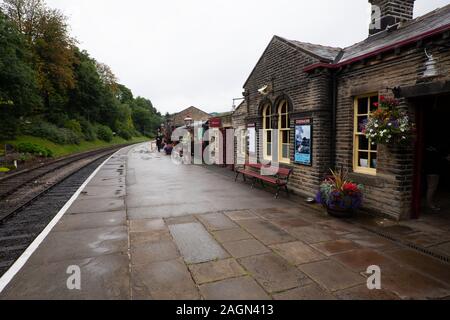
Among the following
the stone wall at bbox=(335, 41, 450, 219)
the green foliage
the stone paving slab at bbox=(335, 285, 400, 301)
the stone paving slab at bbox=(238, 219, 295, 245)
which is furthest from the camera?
the green foliage

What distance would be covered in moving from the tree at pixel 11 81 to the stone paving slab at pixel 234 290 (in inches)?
930

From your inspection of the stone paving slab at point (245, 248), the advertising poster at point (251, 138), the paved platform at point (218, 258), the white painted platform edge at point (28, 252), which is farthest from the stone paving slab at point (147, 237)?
the advertising poster at point (251, 138)

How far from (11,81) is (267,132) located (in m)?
21.8

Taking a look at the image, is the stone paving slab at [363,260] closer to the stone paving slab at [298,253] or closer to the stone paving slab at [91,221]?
the stone paving slab at [298,253]

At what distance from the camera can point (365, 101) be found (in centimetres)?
698

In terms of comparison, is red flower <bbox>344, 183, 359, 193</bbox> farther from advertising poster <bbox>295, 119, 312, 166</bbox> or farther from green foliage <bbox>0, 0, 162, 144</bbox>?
green foliage <bbox>0, 0, 162, 144</bbox>

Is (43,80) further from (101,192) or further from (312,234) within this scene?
(312,234)

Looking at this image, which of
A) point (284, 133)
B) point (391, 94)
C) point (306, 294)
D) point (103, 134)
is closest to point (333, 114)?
point (391, 94)

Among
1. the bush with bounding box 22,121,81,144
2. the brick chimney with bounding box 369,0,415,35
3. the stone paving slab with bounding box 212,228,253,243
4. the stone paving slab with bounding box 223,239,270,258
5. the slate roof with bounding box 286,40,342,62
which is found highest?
the brick chimney with bounding box 369,0,415,35

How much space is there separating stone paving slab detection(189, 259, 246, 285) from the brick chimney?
8171mm

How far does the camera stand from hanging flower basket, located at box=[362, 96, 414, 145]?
18.2ft

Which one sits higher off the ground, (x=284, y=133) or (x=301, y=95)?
(x=301, y=95)

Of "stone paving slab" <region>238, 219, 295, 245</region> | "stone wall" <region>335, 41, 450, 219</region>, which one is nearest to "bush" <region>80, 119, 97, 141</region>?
"stone paving slab" <region>238, 219, 295, 245</region>

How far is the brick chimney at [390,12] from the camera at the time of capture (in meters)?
7.86
